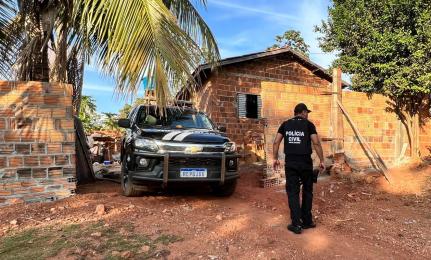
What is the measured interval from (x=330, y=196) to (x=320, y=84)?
371 inches

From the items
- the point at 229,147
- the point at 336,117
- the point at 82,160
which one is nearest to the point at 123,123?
the point at 229,147

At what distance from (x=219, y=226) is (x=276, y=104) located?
3.89 m

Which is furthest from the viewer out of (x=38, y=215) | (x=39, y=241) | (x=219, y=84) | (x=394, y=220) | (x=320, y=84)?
(x=320, y=84)

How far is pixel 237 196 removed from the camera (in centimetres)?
736

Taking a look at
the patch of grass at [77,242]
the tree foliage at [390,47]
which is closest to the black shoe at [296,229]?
the patch of grass at [77,242]

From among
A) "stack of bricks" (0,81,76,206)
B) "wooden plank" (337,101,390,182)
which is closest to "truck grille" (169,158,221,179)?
"stack of bricks" (0,81,76,206)

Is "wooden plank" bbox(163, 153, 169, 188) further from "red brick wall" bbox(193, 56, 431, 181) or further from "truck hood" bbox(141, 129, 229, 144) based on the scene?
"red brick wall" bbox(193, 56, 431, 181)

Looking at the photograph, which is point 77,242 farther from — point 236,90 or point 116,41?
point 236,90

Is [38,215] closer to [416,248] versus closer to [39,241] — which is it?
[39,241]

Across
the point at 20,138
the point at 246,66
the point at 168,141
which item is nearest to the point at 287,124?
the point at 168,141

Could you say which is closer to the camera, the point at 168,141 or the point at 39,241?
the point at 39,241

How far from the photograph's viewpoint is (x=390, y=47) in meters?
11.5

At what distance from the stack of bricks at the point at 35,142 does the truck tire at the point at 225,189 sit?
2.55 metres

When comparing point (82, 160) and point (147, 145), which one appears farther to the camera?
point (82, 160)
